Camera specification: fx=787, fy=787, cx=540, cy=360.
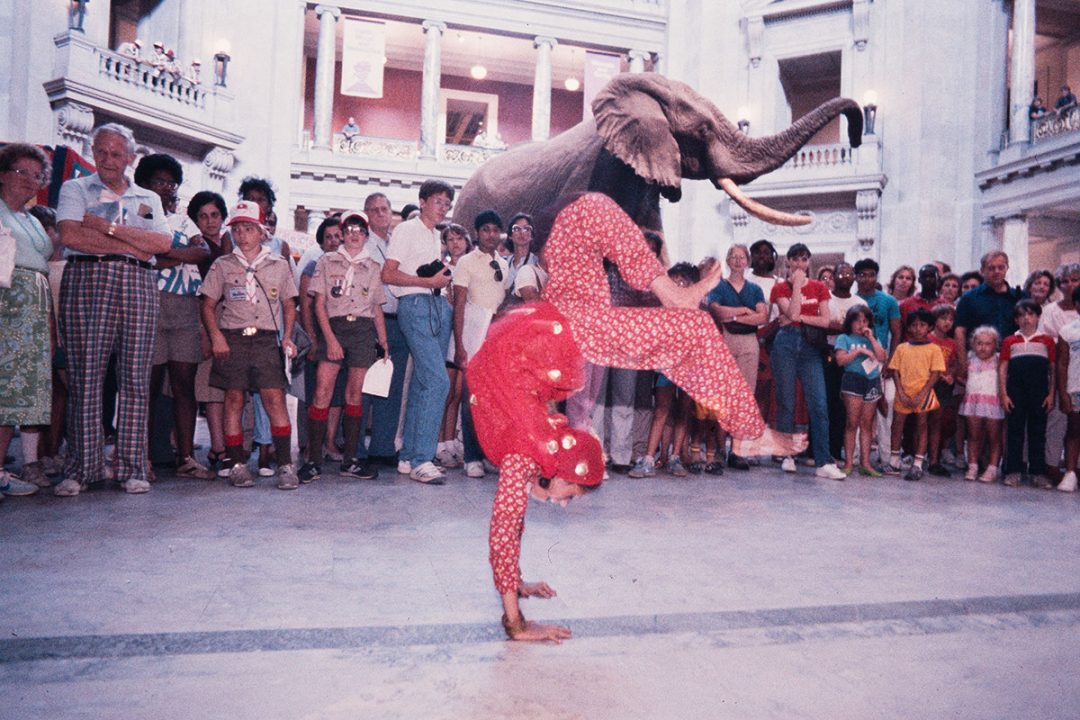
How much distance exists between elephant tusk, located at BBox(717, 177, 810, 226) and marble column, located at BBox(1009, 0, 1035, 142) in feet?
44.9

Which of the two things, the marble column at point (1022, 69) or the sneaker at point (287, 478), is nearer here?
the sneaker at point (287, 478)

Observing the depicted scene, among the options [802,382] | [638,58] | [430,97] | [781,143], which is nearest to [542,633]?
[781,143]

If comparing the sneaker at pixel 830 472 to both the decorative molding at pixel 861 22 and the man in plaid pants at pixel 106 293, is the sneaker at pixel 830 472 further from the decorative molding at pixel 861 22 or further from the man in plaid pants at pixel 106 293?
the decorative molding at pixel 861 22

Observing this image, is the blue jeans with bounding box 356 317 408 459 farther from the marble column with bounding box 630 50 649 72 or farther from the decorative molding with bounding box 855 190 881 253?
the marble column with bounding box 630 50 649 72

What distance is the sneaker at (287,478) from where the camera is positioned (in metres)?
5.25

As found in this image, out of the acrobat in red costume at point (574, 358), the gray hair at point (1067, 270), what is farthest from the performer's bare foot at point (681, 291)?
the gray hair at point (1067, 270)

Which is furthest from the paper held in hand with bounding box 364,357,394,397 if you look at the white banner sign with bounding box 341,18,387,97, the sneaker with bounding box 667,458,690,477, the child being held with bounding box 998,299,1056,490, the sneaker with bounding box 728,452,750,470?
the white banner sign with bounding box 341,18,387,97

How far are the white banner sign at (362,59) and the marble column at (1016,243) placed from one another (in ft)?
48.4

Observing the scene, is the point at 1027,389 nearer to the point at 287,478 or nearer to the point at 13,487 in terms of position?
the point at 287,478

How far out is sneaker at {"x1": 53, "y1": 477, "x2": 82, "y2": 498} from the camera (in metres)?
4.76

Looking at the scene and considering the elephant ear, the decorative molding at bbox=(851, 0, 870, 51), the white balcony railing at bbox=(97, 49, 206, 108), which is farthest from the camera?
the decorative molding at bbox=(851, 0, 870, 51)

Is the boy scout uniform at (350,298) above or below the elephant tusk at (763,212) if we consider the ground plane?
below

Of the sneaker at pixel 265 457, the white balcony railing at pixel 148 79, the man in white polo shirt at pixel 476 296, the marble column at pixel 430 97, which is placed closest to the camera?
the sneaker at pixel 265 457

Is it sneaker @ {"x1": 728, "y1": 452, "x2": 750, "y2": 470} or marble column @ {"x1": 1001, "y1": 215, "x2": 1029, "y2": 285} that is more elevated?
marble column @ {"x1": 1001, "y1": 215, "x2": 1029, "y2": 285}
